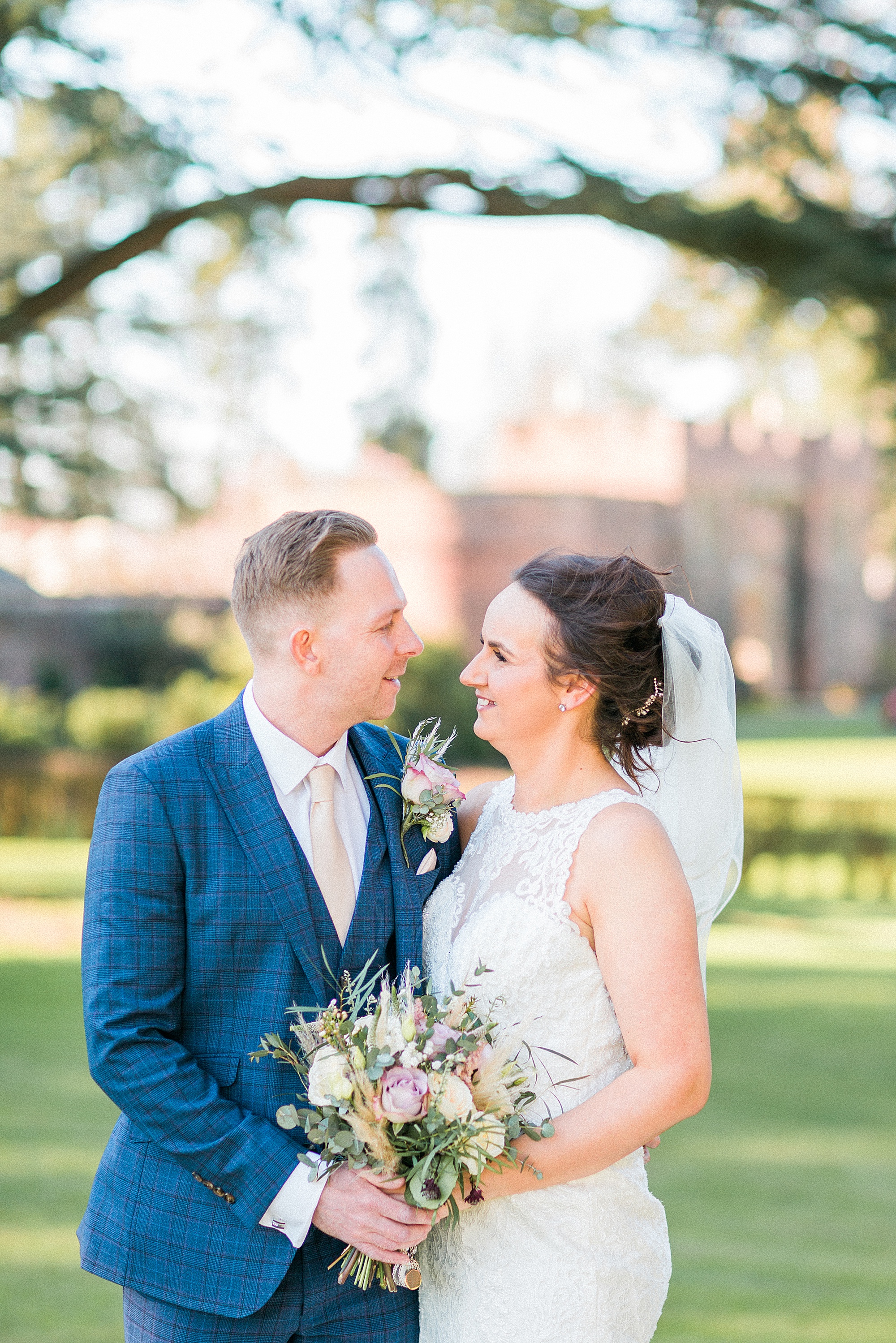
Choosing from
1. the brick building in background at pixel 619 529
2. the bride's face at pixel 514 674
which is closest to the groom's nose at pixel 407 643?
the bride's face at pixel 514 674

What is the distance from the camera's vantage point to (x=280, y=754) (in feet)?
9.16

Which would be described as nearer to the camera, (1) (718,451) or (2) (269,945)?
(2) (269,945)

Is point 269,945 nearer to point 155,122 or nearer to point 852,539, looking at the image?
point 155,122

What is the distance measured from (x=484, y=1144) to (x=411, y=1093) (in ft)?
0.68

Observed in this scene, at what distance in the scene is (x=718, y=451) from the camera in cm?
4275

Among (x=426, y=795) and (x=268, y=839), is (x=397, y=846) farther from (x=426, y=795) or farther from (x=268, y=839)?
(x=268, y=839)

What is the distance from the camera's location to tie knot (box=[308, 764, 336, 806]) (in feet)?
9.23

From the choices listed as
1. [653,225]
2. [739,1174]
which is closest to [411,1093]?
[739,1174]

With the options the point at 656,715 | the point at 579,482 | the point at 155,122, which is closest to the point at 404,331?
the point at 155,122

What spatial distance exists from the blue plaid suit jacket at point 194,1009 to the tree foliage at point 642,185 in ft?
21.2

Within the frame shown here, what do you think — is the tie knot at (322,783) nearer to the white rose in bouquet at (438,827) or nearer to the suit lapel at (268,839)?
the suit lapel at (268,839)

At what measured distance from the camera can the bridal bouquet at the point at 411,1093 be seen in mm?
2328

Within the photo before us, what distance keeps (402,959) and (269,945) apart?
30 centimetres

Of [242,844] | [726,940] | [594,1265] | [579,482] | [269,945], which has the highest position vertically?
[579,482]
